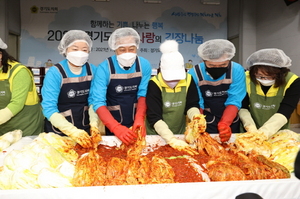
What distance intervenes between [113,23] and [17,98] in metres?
5.90

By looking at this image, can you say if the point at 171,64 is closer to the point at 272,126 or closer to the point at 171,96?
the point at 171,96

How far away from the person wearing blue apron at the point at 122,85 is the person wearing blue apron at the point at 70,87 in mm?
148

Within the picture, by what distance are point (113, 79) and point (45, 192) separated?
57.6 inches

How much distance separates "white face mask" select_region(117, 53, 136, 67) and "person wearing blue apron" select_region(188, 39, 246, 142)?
71 cm

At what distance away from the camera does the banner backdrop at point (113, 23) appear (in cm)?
772

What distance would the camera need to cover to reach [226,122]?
8.36 feet

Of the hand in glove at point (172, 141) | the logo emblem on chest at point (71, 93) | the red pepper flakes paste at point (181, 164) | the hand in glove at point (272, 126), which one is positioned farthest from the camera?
the logo emblem on chest at point (71, 93)

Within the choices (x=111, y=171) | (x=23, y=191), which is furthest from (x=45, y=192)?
(x=111, y=171)

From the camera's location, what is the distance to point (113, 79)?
2.66 m

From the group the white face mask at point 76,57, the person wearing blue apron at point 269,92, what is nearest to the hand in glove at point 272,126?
the person wearing blue apron at point 269,92

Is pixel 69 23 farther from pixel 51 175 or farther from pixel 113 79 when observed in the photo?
pixel 51 175

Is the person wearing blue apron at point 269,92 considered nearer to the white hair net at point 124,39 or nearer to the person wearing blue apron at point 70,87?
the white hair net at point 124,39

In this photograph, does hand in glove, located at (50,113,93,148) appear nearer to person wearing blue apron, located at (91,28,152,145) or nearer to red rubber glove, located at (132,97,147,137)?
person wearing blue apron, located at (91,28,152,145)

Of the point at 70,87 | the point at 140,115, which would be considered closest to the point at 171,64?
the point at 140,115
